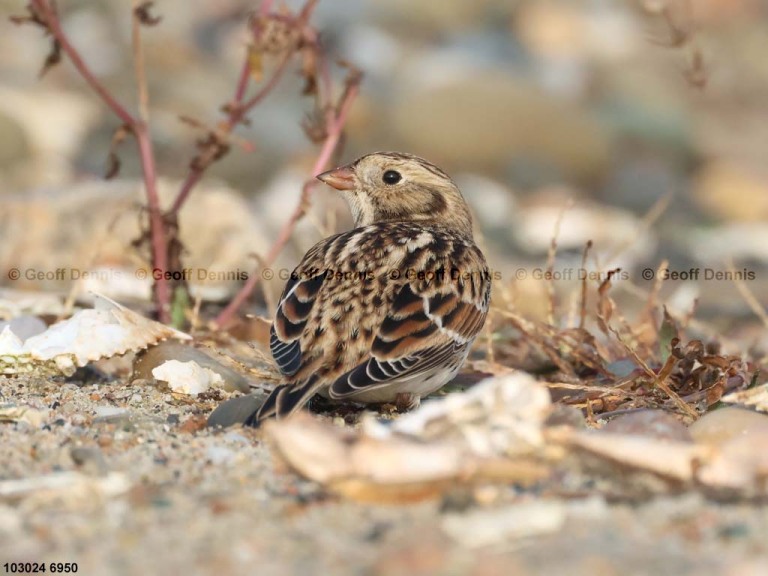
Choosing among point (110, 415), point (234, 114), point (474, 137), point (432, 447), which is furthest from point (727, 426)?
point (474, 137)

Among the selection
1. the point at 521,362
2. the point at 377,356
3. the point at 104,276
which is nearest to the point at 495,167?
the point at 104,276

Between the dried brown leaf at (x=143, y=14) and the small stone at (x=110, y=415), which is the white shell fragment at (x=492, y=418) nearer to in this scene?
the small stone at (x=110, y=415)

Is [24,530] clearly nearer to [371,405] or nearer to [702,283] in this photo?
[371,405]

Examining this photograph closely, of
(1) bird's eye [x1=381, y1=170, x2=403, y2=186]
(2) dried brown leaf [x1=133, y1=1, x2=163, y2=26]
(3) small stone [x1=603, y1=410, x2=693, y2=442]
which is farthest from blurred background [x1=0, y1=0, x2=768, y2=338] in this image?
(3) small stone [x1=603, y1=410, x2=693, y2=442]

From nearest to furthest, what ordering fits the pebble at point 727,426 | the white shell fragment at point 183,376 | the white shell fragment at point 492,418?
the white shell fragment at point 492,418 < the pebble at point 727,426 < the white shell fragment at point 183,376

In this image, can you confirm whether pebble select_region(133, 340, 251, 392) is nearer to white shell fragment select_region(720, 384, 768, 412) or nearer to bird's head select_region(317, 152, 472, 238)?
bird's head select_region(317, 152, 472, 238)

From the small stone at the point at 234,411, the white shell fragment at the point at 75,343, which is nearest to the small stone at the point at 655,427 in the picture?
the small stone at the point at 234,411

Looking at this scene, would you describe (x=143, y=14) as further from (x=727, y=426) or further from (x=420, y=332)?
(x=727, y=426)
